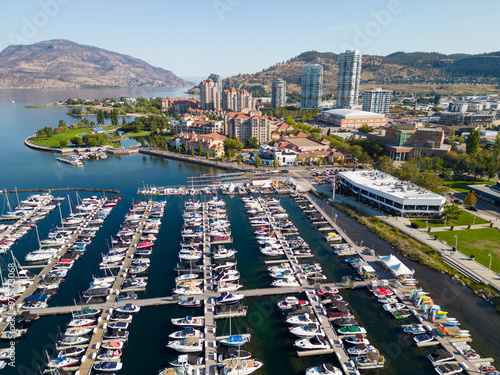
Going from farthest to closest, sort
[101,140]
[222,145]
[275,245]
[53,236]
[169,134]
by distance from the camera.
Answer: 1. [169,134]
2. [101,140]
3. [222,145]
4. [53,236]
5. [275,245]

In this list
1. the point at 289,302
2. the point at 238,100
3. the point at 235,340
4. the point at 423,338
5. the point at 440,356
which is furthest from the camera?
the point at 238,100

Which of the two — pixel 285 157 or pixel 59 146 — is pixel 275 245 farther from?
pixel 59 146

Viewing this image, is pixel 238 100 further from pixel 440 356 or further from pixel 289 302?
pixel 440 356

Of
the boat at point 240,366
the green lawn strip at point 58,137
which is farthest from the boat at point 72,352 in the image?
the green lawn strip at point 58,137

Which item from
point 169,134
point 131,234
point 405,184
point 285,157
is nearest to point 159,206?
point 131,234

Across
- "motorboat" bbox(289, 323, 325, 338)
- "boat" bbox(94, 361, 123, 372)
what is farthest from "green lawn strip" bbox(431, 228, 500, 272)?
"boat" bbox(94, 361, 123, 372)

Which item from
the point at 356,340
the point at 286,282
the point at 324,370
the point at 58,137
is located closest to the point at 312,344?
the point at 324,370
